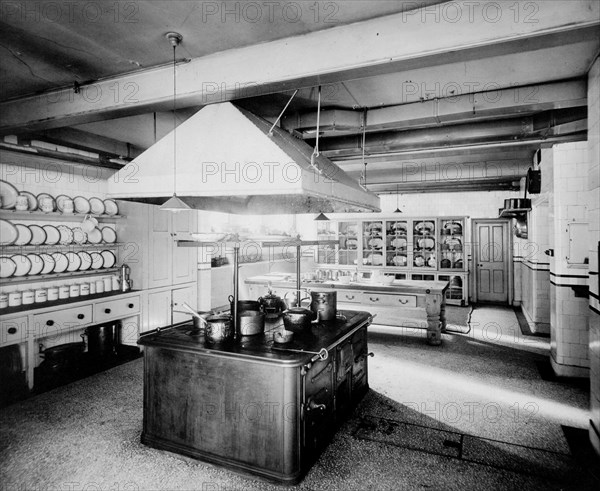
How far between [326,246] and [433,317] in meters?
5.05

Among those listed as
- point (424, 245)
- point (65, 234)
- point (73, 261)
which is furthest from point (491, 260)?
point (65, 234)

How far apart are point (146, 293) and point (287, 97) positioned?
11.4 feet

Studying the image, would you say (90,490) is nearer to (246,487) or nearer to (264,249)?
(246,487)

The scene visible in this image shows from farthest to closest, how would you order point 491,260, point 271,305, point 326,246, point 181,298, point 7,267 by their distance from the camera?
point 326,246 < point 491,260 < point 181,298 < point 7,267 < point 271,305

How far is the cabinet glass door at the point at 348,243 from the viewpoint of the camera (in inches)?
404

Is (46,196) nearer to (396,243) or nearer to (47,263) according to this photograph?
(47,263)

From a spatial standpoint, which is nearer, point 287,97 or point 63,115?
point 63,115

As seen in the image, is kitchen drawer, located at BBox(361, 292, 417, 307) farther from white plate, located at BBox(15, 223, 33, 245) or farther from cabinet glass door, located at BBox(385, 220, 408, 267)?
white plate, located at BBox(15, 223, 33, 245)

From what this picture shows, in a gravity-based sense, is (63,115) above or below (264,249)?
above

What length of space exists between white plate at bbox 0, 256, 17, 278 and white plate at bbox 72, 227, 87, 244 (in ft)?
2.62

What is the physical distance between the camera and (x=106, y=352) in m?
5.07

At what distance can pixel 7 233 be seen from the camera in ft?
14.6

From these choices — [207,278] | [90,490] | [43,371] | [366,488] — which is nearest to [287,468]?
[366,488]

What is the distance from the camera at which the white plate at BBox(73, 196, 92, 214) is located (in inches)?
207
